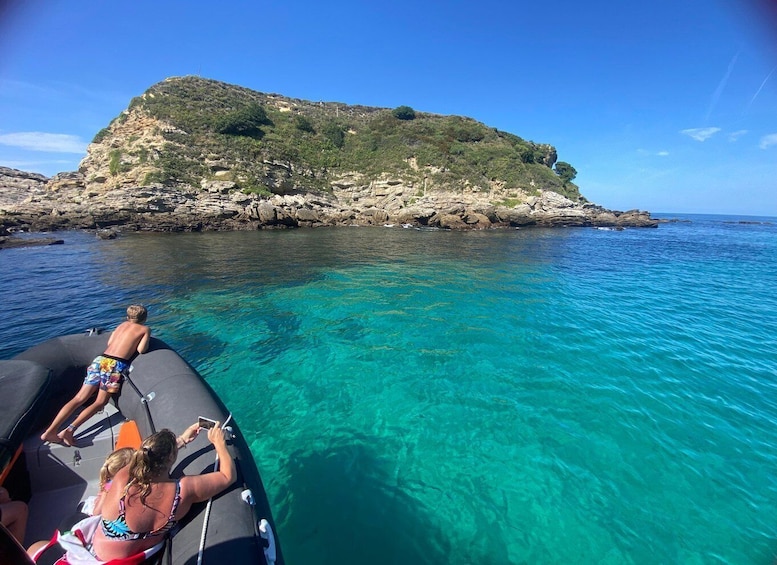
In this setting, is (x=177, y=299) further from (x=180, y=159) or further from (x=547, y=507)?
(x=180, y=159)

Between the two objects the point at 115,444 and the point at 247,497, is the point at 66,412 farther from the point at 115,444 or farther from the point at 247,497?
the point at 247,497

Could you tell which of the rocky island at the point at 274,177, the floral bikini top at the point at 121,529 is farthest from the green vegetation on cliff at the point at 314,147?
the floral bikini top at the point at 121,529

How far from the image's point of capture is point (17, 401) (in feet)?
9.73

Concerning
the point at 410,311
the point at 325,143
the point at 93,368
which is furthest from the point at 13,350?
the point at 325,143

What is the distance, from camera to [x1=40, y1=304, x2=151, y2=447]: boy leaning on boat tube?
3583 mm

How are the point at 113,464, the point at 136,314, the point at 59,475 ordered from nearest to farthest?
the point at 113,464 < the point at 59,475 < the point at 136,314

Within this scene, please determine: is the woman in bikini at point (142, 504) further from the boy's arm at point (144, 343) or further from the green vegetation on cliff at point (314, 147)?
the green vegetation on cliff at point (314, 147)

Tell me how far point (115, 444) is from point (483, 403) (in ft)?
17.3

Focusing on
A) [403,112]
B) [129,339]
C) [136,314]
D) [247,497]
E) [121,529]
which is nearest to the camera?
[121,529]

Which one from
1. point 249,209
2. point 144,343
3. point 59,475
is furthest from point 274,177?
point 59,475

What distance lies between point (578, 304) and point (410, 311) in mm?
5799

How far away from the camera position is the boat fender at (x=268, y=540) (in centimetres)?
234

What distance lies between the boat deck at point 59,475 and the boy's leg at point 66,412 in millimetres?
78

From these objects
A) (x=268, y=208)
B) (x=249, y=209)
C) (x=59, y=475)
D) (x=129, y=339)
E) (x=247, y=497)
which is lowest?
(x=59, y=475)
